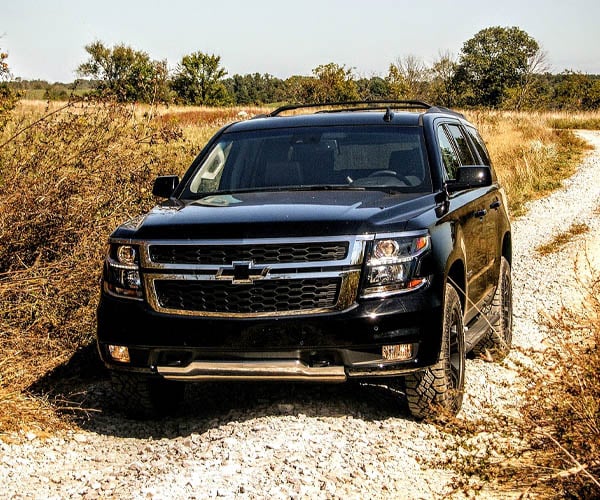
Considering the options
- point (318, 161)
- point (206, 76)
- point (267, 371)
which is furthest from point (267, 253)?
point (206, 76)

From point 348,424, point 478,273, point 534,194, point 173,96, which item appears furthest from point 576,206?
point 348,424

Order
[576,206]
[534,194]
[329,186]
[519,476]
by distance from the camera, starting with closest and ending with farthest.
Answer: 1. [519,476]
2. [329,186]
3. [576,206]
4. [534,194]

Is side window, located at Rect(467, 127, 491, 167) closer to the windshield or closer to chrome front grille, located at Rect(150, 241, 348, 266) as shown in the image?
the windshield

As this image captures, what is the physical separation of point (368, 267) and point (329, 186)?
4.12 ft

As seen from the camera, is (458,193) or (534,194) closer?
(458,193)

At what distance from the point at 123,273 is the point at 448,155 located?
2.63 m

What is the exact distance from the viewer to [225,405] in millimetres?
6004

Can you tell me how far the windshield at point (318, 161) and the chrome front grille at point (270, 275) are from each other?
1.18 metres

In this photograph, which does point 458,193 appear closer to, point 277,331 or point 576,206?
point 277,331

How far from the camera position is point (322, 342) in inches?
186

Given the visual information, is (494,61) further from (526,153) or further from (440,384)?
(440,384)

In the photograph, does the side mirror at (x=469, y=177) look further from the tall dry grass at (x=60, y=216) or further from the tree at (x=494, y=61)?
the tree at (x=494, y=61)

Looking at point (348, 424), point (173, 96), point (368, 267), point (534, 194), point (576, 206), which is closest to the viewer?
point (368, 267)

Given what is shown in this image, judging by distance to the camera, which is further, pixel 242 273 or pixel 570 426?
pixel 242 273
